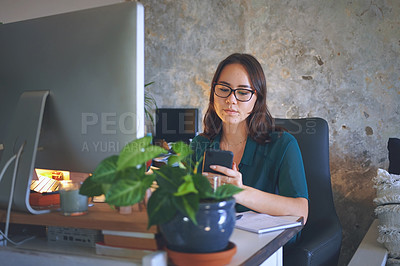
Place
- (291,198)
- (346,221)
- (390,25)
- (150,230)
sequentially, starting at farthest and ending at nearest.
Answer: (346,221) < (390,25) < (291,198) < (150,230)

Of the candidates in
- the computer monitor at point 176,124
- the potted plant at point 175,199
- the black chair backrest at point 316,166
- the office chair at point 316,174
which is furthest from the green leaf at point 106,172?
the computer monitor at point 176,124

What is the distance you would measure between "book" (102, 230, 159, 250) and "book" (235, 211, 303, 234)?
15.3 inches

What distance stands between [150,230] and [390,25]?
7.83 feet

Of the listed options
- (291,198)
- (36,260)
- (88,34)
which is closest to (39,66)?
(88,34)

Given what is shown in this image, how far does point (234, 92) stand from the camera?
70.8 inches

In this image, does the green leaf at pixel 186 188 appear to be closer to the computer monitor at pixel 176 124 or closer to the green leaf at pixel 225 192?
the green leaf at pixel 225 192

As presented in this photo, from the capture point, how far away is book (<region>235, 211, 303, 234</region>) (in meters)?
1.21

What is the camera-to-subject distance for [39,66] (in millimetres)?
1078

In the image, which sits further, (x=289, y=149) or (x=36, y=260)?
(x=289, y=149)

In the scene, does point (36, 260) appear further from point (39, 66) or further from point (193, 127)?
point (193, 127)

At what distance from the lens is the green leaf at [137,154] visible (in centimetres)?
82

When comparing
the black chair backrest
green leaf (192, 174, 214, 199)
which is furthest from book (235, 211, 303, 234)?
the black chair backrest

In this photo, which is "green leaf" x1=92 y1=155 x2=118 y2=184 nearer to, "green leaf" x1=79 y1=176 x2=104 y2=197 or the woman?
"green leaf" x1=79 y1=176 x2=104 y2=197

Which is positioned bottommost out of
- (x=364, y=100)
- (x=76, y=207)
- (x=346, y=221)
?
(x=346, y=221)
